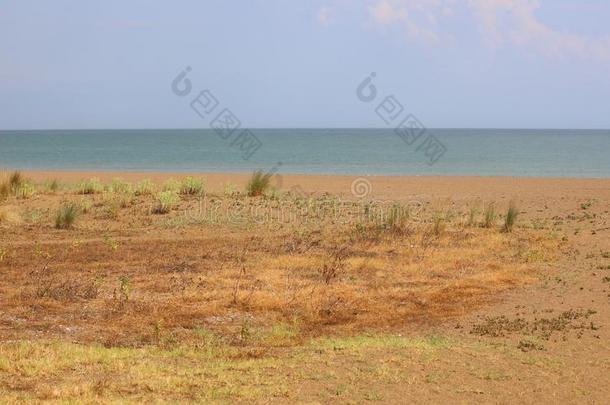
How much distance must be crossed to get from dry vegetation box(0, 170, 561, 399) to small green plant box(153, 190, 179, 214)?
0.13 ft

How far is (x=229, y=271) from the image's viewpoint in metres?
12.6

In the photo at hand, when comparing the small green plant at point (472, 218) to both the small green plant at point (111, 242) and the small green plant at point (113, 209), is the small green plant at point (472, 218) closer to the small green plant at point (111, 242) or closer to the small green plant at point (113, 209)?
the small green plant at point (111, 242)

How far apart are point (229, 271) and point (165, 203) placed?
23.9 feet

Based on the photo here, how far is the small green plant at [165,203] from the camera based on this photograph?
19344mm

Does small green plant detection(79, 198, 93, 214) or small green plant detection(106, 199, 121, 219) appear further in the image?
small green plant detection(79, 198, 93, 214)

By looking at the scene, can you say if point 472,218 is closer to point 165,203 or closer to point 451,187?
point 165,203

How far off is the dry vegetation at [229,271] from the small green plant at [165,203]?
41 millimetres

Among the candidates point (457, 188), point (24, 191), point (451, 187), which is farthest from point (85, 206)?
point (451, 187)

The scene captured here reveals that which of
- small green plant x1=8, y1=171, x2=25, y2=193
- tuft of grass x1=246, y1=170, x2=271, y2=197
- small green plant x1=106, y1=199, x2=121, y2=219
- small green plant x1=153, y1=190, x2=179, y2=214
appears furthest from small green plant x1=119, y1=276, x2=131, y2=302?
small green plant x1=8, y1=171, x2=25, y2=193

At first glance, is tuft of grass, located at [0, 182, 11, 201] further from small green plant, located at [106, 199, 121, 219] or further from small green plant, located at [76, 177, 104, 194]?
small green plant, located at [106, 199, 121, 219]

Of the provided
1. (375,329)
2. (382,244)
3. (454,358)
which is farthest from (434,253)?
(454,358)

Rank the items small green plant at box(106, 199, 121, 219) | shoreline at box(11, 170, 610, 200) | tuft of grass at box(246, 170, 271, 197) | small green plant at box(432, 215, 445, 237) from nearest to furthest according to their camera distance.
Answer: small green plant at box(432, 215, 445, 237) < small green plant at box(106, 199, 121, 219) < tuft of grass at box(246, 170, 271, 197) < shoreline at box(11, 170, 610, 200)

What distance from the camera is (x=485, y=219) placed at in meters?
17.5

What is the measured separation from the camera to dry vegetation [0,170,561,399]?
913 centimetres
